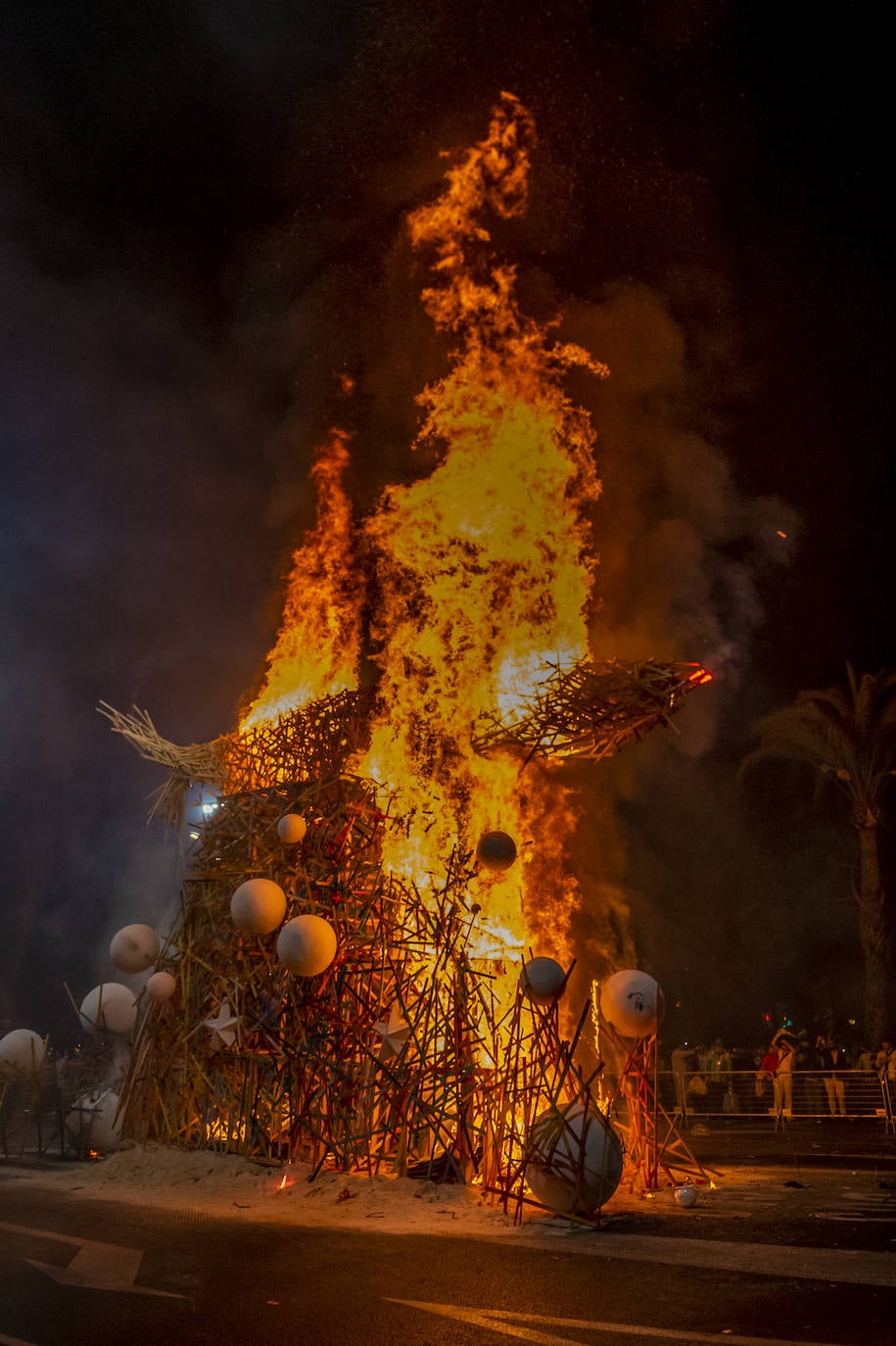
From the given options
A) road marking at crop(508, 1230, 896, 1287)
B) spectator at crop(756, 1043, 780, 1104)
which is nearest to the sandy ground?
road marking at crop(508, 1230, 896, 1287)

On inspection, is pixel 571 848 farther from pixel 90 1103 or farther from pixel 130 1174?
pixel 130 1174

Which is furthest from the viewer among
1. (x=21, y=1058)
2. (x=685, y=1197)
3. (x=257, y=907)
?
(x=21, y=1058)

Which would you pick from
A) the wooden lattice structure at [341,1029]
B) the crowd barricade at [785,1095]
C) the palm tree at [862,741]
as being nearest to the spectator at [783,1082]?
the crowd barricade at [785,1095]

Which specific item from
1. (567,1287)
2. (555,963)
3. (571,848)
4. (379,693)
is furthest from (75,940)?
(567,1287)

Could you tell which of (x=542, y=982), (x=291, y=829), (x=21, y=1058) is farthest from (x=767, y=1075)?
(x=21, y=1058)

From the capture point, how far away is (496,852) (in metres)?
11.2

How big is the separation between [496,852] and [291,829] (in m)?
2.27

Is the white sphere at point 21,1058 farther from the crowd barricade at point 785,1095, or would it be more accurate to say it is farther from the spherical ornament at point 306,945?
the crowd barricade at point 785,1095

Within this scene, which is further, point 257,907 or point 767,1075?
point 767,1075

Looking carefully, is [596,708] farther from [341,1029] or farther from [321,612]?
[321,612]

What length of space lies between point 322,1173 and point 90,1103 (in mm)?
5581

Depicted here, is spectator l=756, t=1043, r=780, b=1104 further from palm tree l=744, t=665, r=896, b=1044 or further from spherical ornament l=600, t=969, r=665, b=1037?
spherical ornament l=600, t=969, r=665, b=1037

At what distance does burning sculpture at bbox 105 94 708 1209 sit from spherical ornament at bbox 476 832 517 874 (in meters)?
0.02

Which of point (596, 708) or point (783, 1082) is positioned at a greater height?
point (596, 708)
